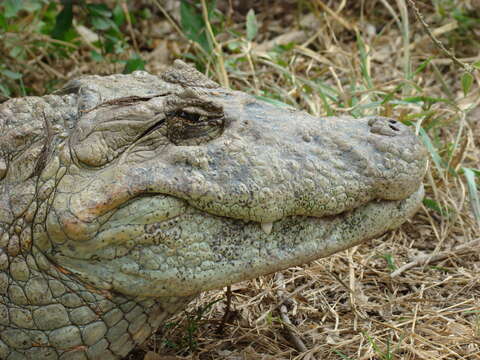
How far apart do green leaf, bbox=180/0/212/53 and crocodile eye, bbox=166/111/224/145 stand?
2.00 m

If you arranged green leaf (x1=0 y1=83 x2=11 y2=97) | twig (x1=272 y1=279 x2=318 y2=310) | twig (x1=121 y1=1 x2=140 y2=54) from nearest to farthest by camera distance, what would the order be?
twig (x1=272 y1=279 x2=318 y2=310) → green leaf (x1=0 y1=83 x2=11 y2=97) → twig (x1=121 y1=1 x2=140 y2=54)

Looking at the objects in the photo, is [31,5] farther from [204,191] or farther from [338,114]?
[204,191]

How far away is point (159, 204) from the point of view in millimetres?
2121

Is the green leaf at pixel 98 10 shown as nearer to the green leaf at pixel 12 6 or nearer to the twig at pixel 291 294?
the green leaf at pixel 12 6

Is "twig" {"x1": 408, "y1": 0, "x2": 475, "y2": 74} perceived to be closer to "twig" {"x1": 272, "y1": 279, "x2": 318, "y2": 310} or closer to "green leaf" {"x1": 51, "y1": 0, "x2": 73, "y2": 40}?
"twig" {"x1": 272, "y1": 279, "x2": 318, "y2": 310}

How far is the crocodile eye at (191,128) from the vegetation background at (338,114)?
77cm

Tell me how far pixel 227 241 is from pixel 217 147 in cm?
30

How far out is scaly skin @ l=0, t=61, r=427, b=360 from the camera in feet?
6.98

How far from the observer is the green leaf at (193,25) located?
4.14 meters

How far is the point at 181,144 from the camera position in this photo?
2.23 meters

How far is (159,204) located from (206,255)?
0.22 meters

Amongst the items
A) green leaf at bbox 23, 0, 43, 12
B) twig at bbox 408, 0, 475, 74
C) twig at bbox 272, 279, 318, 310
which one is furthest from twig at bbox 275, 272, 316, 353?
green leaf at bbox 23, 0, 43, 12

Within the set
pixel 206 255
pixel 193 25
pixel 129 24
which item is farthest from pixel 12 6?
pixel 206 255

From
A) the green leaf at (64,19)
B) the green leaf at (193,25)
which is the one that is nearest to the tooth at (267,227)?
the green leaf at (193,25)
